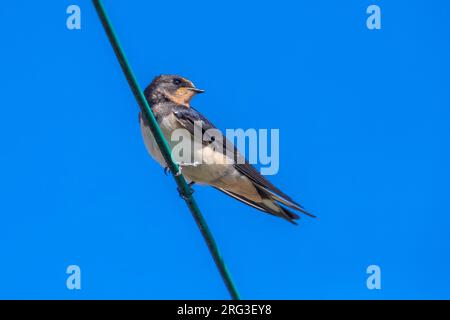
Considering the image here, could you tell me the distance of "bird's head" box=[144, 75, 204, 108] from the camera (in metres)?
6.66

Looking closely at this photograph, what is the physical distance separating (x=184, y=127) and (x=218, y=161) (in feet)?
1.10

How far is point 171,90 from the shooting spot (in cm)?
671

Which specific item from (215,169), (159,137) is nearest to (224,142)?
(215,169)

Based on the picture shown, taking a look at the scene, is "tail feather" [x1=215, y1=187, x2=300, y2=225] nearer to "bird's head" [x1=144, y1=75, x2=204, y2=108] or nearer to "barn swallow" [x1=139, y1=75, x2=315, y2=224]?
"barn swallow" [x1=139, y1=75, x2=315, y2=224]

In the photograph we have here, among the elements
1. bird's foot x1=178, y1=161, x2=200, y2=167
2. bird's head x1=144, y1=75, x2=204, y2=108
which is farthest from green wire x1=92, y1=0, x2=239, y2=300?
bird's head x1=144, y1=75, x2=204, y2=108

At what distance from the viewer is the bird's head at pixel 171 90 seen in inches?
262

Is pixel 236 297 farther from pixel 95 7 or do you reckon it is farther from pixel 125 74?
pixel 95 7

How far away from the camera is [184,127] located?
244 inches

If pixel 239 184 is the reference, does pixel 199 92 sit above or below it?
above

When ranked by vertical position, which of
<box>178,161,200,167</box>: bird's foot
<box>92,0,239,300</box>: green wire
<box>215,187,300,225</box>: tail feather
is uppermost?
<box>178,161,200,167</box>: bird's foot

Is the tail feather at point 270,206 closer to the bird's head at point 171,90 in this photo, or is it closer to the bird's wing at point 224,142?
the bird's wing at point 224,142

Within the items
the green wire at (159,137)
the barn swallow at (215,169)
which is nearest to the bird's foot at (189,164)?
the barn swallow at (215,169)

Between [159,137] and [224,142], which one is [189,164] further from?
[159,137]
